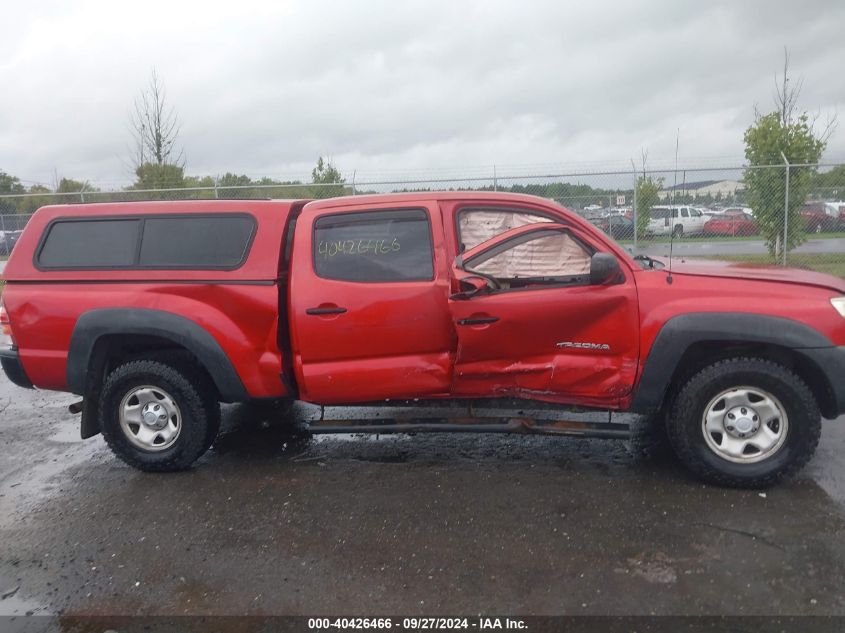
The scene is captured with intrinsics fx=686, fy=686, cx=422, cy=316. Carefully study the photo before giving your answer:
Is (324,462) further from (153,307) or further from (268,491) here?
(153,307)

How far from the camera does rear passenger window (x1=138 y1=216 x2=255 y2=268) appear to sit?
4.68 m

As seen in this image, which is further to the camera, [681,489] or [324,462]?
[324,462]

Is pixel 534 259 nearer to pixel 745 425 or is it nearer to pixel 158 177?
pixel 745 425

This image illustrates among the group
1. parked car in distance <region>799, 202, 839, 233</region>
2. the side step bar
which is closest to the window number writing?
the side step bar

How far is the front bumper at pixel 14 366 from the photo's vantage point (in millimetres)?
4805

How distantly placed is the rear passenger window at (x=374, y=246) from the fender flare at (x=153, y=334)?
89 centimetres

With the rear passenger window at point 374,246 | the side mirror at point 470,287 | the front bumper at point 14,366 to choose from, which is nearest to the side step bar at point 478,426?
the side mirror at point 470,287

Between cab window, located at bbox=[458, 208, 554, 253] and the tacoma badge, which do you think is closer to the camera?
the tacoma badge

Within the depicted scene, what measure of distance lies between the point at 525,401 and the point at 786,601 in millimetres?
1915

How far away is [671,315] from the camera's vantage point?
13.4ft

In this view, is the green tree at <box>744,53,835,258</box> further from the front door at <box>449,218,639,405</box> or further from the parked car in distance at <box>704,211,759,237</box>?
the front door at <box>449,218,639,405</box>

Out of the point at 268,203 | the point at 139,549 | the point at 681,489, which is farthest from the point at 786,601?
the point at 268,203

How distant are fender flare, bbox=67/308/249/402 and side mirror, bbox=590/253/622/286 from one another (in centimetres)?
243

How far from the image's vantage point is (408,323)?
442cm
